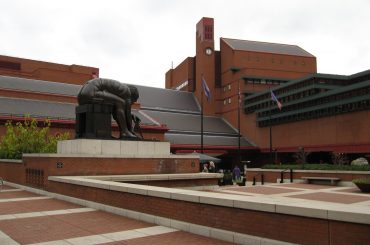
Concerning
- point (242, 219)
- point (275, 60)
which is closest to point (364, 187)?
point (242, 219)

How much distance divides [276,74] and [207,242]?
63.1 m

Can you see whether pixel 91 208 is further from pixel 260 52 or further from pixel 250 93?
pixel 260 52

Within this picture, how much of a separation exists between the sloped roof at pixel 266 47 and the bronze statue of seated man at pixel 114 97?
163 feet

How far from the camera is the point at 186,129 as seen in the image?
62.0m

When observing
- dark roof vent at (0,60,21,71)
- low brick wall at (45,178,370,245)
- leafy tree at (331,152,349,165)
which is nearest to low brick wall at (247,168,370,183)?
leafy tree at (331,152,349,165)

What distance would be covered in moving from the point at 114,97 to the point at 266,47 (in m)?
58.2

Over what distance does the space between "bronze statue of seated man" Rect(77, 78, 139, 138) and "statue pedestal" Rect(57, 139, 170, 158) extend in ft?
2.39

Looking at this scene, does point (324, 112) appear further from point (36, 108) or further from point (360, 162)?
point (36, 108)

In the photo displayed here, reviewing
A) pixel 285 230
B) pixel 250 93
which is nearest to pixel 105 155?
pixel 285 230

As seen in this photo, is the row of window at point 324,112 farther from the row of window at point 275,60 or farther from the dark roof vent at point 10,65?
the dark roof vent at point 10,65

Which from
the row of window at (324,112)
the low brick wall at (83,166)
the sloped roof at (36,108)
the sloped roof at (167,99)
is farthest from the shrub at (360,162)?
the sloped roof at (167,99)

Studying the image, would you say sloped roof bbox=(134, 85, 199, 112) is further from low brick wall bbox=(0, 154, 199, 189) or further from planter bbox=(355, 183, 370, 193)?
planter bbox=(355, 183, 370, 193)

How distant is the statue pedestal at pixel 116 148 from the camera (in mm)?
19000

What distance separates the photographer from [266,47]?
74188 millimetres
